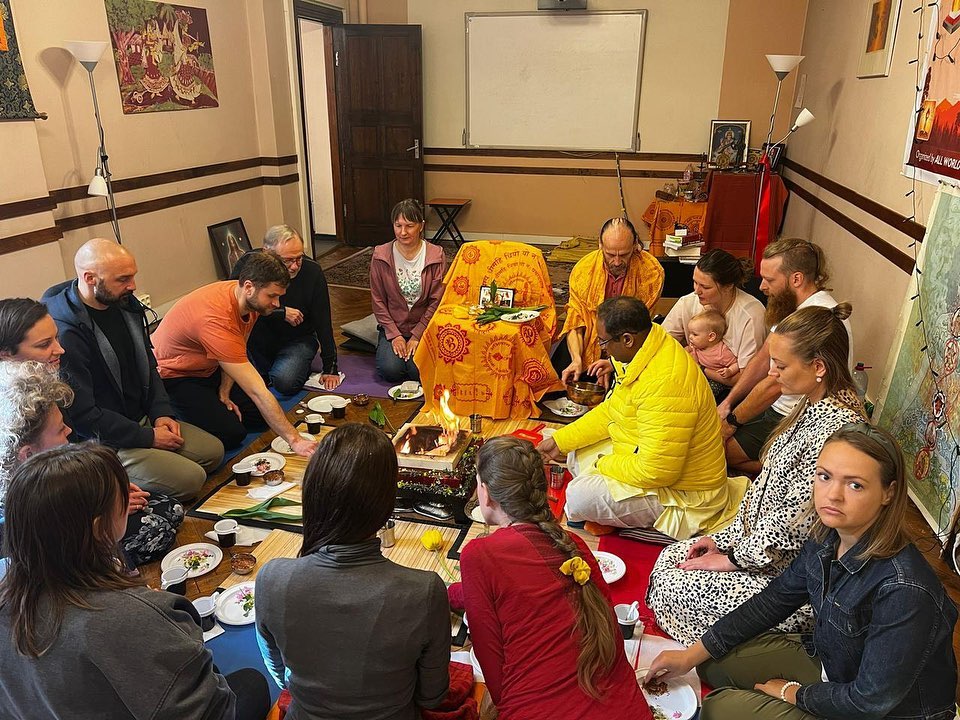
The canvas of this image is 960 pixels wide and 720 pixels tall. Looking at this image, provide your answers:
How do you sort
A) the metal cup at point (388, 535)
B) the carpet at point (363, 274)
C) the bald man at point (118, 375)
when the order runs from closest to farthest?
the metal cup at point (388, 535)
the bald man at point (118, 375)
the carpet at point (363, 274)

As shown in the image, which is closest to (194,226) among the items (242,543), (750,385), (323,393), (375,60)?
(323,393)

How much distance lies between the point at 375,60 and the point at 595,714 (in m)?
7.53

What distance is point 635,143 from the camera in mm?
7715

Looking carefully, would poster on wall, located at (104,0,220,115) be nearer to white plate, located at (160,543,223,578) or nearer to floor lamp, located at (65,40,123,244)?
floor lamp, located at (65,40,123,244)

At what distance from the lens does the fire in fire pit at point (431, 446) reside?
2.89 meters

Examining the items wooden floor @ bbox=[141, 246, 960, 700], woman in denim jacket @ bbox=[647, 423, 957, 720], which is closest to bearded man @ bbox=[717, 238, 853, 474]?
wooden floor @ bbox=[141, 246, 960, 700]

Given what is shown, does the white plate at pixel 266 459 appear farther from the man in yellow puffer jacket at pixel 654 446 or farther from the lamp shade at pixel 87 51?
the lamp shade at pixel 87 51

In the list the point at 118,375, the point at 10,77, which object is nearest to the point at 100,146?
the point at 10,77

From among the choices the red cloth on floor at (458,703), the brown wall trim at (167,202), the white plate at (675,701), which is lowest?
the white plate at (675,701)

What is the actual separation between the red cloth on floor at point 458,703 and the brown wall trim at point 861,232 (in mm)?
3129

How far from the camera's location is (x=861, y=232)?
14.4 feet

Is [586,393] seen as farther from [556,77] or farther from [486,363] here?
[556,77]

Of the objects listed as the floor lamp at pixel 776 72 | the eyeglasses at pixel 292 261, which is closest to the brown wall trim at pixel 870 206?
the floor lamp at pixel 776 72

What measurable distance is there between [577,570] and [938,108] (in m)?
3.19
